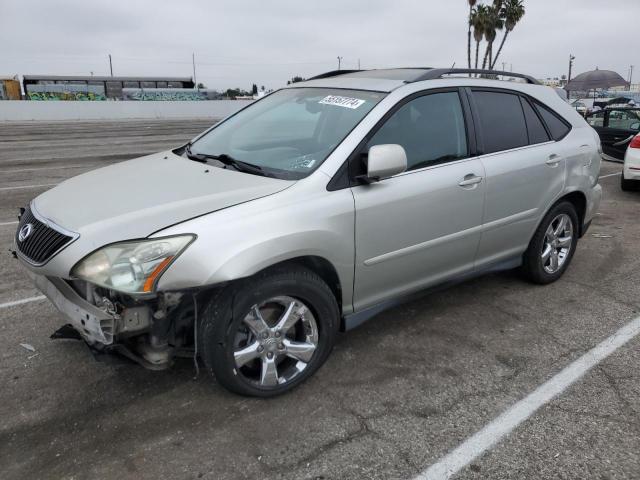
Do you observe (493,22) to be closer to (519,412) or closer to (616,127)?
(616,127)

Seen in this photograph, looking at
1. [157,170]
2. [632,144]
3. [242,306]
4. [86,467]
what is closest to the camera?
[86,467]

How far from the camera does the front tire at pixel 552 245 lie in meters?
4.43

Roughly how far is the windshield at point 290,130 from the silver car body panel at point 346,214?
0.33ft

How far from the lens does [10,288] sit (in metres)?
4.56

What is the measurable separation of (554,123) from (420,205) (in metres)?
1.92

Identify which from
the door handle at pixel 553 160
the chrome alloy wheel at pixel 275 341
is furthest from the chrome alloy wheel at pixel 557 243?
the chrome alloy wheel at pixel 275 341

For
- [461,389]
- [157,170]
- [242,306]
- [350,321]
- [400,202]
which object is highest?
[157,170]

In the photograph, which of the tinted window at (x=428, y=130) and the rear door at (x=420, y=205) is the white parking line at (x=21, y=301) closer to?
the rear door at (x=420, y=205)

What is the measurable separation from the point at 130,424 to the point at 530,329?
2740 millimetres

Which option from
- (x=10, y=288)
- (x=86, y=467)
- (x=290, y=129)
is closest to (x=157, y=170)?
(x=290, y=129)

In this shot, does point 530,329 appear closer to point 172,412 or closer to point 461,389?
point 461,389

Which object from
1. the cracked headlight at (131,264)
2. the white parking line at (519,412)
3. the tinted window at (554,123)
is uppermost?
the tinted window at (554,123)

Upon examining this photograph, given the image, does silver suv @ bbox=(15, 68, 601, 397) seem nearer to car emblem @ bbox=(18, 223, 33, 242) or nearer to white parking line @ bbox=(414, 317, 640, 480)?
car emblem @ bbox=(18, 223, 33, 242)

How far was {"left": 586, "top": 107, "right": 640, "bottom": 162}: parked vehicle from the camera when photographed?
425 inches
